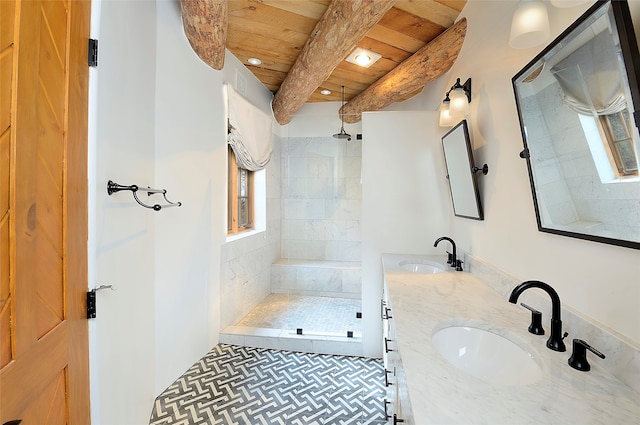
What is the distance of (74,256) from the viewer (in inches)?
37.6

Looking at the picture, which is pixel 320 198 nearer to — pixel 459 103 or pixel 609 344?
pixel 459 103

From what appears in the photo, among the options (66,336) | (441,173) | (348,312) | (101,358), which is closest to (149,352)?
(101,358)

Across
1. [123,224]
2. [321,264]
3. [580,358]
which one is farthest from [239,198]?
[580,358]

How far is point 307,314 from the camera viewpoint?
2957mm

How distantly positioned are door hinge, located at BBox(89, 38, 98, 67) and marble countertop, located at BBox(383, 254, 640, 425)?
5.08 ft

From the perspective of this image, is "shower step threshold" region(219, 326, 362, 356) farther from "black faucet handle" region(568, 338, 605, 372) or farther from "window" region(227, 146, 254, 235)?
"black faucet handle" region(568, 338, 605, 372)

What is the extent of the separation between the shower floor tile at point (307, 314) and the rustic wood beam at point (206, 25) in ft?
7.95

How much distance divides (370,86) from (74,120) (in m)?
2.90

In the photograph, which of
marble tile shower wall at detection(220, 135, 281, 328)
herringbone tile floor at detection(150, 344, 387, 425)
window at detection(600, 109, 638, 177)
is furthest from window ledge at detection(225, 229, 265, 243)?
window at detection(600, 109, 638, 177)

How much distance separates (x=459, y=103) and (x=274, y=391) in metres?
2.23

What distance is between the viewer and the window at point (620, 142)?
67cm

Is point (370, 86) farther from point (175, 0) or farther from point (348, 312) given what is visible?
point (348, 312)

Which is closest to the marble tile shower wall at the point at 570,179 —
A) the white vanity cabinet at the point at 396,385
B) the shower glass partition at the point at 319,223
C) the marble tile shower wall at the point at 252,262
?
the white vanity cabinet at the point at 396,385

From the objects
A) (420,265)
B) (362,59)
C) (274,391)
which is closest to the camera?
(274,391)
